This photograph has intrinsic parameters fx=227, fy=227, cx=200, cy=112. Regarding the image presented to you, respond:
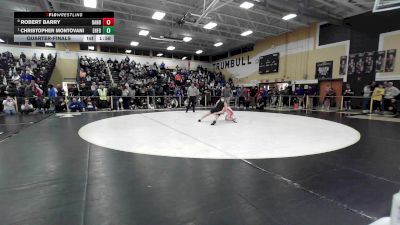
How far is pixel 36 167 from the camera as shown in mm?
3182

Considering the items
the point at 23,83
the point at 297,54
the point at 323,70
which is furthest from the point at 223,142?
the point at 297,54

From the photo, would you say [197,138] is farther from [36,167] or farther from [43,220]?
[43,220]

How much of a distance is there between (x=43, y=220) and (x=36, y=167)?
5.49ft

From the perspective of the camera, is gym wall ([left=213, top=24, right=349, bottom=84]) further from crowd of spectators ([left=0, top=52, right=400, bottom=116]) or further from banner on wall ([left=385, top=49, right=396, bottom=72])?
banner on wall ([left=385, top=49, right=396, bottom=72])

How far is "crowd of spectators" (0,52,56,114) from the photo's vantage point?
11281 millimetres

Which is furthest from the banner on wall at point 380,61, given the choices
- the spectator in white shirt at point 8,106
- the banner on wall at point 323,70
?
the spectator in white shirt at point 8,106

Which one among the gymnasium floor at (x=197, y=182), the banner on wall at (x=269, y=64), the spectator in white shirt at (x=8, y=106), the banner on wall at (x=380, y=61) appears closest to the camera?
the gymnasium floor at (x=197, y=182)

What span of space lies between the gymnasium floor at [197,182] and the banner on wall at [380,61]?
35.3 feet

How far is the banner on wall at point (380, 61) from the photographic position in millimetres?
12672

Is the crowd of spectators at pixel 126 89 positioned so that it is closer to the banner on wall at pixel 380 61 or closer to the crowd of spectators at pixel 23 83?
the crowd of spectators at pixel 23 83

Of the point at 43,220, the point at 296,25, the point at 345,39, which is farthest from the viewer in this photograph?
the point at 296,25

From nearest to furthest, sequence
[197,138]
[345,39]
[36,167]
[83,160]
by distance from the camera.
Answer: [36,167]
[83,160]
[197,138]
[345,39]

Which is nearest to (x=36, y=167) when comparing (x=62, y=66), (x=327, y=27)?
(x=327, y=27)
